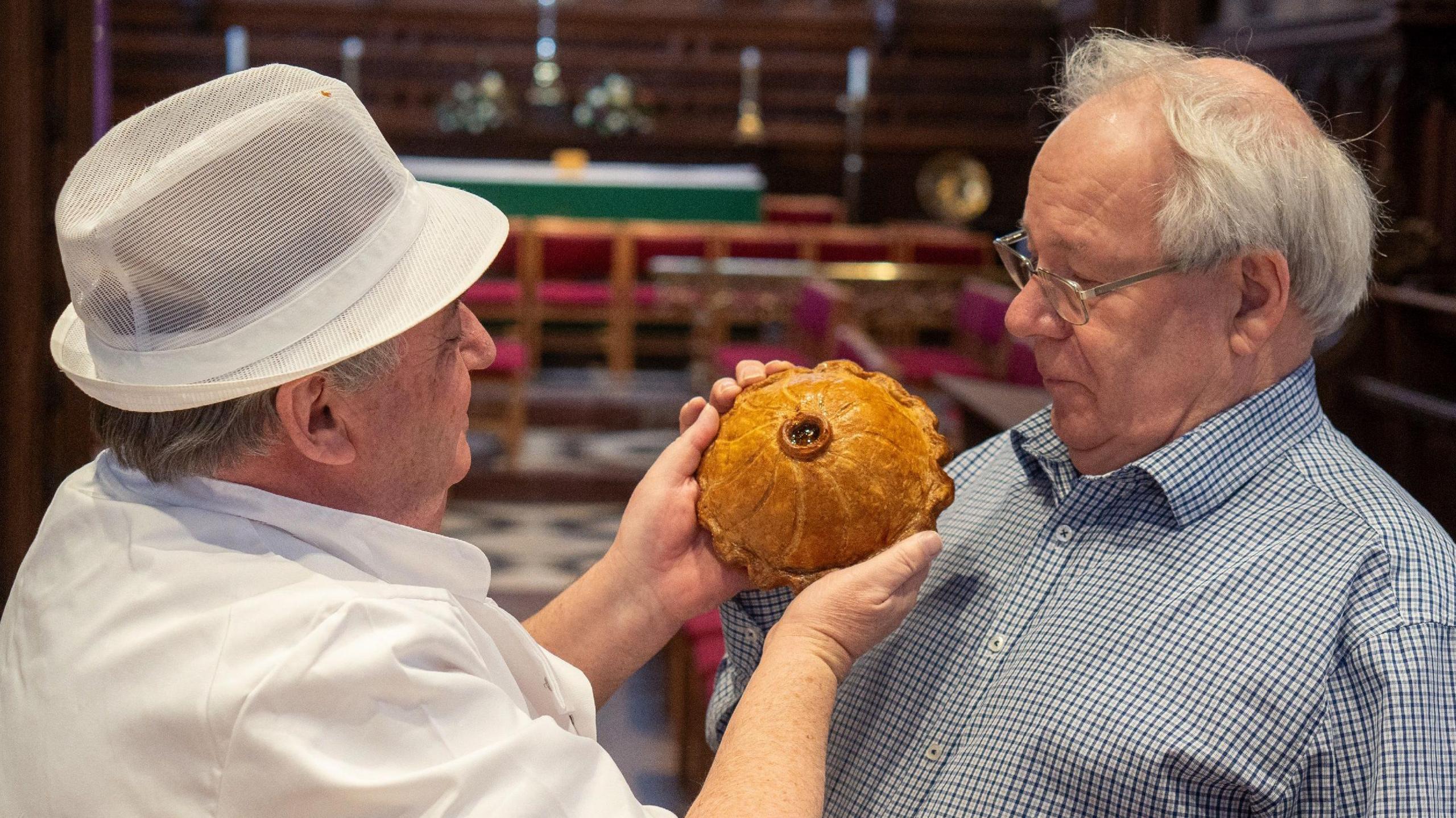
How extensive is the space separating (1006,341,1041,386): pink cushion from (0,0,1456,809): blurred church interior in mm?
28

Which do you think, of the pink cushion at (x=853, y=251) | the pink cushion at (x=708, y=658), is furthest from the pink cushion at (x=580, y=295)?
the pink cushion at (x=708, y=658)

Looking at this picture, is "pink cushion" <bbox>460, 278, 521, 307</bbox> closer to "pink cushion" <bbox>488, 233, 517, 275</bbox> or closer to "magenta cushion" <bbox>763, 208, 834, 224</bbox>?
"pink cushion" <bbox>488, 233, 517, 275</bbox>

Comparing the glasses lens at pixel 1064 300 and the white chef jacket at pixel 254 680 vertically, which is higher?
the glasses lens at pixel 1064 300

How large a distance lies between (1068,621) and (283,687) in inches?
35.2

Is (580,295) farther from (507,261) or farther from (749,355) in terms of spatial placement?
(749,355)

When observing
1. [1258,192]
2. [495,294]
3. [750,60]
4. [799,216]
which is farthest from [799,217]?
[1258,192]

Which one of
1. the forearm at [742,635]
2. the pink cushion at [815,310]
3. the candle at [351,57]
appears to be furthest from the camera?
the candle at [351,57]

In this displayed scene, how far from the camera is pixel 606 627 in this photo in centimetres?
179

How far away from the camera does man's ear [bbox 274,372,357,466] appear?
1.24 metres

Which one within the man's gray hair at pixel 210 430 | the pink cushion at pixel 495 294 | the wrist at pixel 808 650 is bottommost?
the pink cushion at pixel 495 294

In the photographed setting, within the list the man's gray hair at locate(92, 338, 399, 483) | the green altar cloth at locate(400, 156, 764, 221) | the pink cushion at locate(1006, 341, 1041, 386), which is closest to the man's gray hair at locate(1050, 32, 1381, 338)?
the man's gray hair at locate(92, 338, 399, 483)

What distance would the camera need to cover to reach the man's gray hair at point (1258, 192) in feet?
4.95

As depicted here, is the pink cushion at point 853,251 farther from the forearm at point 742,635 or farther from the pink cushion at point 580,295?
the forearm at point 742,635

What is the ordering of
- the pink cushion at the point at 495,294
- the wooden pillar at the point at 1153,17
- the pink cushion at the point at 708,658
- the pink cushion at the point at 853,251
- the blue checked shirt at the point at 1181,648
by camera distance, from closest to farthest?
the blue checked shirt at the point at 1181,648
the wooden pillar at the point at 1153,17
the pink cushion at the point at 708,658
the pink cushion at the point at 495,294
the pink cushion at the point at 853,251
